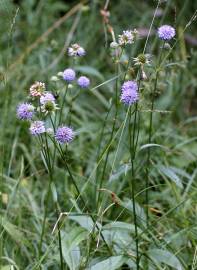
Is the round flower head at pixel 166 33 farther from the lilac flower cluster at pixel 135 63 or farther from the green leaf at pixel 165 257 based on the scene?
the green leaf at pixel 165 257

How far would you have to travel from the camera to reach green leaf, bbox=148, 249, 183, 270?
1.53 m

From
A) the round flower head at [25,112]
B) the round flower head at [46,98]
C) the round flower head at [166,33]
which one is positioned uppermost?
the round flower head at [166,33]

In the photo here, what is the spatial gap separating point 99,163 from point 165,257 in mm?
342

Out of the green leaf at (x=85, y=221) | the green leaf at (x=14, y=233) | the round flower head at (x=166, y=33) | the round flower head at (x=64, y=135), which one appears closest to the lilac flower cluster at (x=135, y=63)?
the round flower head at (x=166, y=33)

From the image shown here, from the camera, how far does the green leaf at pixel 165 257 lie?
5.01 feet

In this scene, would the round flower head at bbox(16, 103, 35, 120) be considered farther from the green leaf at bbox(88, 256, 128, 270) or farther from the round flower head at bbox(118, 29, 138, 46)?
the green leaf at bbox(88, 256, 128, 270)

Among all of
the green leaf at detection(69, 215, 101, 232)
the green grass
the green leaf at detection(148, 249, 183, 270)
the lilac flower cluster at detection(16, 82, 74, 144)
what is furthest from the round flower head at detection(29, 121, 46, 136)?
the green leaf at detection(148, 249, 183, 270)

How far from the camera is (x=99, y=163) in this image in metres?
1.74

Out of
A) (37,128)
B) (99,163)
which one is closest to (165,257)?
(99,163)

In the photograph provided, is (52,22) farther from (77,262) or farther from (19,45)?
(77,262)

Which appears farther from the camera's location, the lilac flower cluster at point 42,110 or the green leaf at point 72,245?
the green leaf at point 72,245

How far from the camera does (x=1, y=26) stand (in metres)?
3.33

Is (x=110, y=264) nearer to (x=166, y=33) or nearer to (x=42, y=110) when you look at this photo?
(x=42, y=110)

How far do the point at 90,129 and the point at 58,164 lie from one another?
218 millimetres
